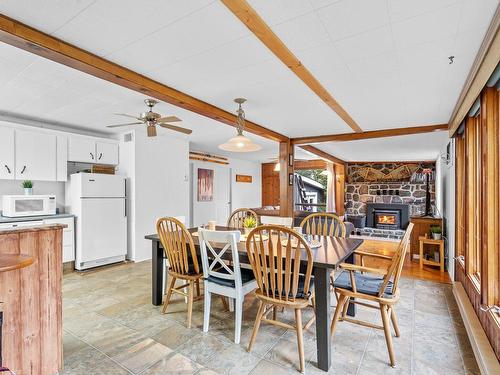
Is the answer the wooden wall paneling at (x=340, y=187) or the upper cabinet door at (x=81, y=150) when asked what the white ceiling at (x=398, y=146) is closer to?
the wooden wall paneling at (x=340, y=187)

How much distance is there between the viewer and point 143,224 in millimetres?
4875

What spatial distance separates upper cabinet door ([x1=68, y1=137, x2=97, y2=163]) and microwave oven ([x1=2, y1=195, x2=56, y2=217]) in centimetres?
71

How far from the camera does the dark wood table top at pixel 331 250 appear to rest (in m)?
1.98

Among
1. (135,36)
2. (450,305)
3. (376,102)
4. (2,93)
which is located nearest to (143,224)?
(2,93)

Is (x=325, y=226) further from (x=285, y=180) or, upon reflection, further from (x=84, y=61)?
(x=84, y=61)

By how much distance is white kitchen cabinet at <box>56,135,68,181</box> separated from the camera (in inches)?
164

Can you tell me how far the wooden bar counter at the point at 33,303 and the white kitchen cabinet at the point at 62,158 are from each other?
2842mm

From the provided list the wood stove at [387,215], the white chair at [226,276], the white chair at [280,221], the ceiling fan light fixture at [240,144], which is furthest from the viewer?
the wood stove at [387,215]

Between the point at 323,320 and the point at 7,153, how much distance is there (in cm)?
422

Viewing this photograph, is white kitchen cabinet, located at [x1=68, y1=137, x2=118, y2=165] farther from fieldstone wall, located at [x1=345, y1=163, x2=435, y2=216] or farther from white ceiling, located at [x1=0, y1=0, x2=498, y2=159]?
fieldstone wall, located at [x1=345, y1=163, x2=435, y2=216]

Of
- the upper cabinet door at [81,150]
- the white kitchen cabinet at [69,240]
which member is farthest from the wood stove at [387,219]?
the white kitchen cabinet at [69,240]

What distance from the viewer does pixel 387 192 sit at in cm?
880

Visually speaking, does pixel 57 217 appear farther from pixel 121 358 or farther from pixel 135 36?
pixel 135 36

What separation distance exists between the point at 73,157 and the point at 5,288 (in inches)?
125
